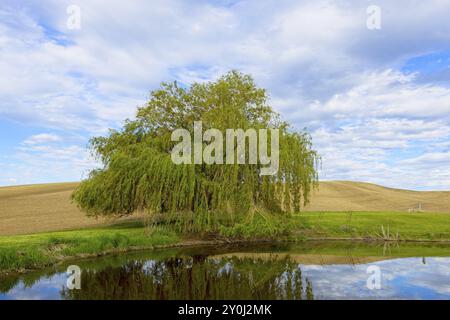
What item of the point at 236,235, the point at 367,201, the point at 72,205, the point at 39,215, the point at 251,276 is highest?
the point at 367,201

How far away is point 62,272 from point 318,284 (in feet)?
38.3

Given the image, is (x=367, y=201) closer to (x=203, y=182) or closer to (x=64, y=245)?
(x=203, y=182)

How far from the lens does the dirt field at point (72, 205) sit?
1467 inches

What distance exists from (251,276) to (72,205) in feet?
129

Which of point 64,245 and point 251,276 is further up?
point 64,245

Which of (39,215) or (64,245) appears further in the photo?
Answer: (39,215)

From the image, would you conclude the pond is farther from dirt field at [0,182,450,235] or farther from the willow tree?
dirt field at [0,182,450,235]

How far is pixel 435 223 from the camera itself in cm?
3569

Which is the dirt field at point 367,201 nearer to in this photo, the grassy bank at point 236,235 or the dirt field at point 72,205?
the dirt field at point 72,205

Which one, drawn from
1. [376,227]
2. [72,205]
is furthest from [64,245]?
[72,205]

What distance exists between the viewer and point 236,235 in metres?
29.2

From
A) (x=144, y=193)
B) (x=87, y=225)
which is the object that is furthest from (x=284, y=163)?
(x=87, y=225)

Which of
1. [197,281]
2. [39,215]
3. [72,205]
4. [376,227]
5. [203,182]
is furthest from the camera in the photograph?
[72,205]
